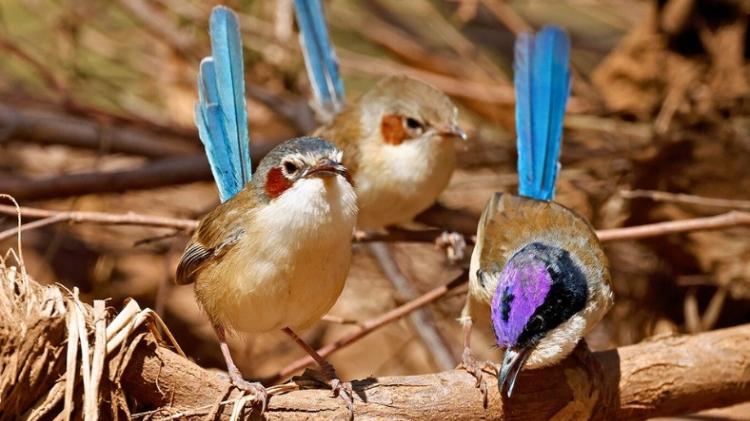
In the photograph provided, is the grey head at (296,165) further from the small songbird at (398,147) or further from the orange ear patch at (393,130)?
the orange ear patch at (393,130)

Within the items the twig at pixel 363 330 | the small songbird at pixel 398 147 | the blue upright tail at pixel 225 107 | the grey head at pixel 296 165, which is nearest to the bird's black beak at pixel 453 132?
the small songbird at pixel 398 147

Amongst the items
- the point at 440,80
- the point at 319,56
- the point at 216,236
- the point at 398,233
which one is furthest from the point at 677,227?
the point at 440,80

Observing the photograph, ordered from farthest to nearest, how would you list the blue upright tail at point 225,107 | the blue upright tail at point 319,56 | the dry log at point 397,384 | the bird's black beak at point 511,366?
the blue upright tail at point 319,56 < the blue upright tail at point 225,107 < the bird's black beak at point 511,366 < the dry log at point 397,384

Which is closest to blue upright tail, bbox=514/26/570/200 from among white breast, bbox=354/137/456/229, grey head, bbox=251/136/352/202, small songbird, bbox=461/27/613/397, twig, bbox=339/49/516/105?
small songbird, bbox=461/27/613/397

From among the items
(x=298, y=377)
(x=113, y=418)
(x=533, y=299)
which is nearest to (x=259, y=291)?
(x=298, y=377)

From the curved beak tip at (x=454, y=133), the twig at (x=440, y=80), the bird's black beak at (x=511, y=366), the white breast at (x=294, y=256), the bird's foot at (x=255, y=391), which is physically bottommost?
the bird's foot at (x=255, y=391)

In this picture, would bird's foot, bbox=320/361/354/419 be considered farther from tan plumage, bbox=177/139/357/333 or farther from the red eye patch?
the red eye patch

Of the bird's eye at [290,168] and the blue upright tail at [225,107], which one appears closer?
the bird's eye at [290,168]
